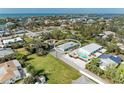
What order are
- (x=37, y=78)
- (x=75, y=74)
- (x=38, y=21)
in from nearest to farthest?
(x=37, y=78) < (x=75, y=74) < (x=38, y=21)

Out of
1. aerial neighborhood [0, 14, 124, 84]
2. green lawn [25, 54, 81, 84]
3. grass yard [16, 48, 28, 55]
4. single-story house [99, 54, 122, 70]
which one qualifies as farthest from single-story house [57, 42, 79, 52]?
grass yard [16, 48, 28, 55]

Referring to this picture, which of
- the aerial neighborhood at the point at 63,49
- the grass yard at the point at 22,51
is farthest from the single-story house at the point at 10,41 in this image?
the grass yard at the point at 22,51

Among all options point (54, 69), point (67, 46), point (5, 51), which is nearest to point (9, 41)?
point (5, 51)

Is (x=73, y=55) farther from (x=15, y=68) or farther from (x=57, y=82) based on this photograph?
(x=15, y=68)

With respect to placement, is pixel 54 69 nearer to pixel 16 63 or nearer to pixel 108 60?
pixel 16 63

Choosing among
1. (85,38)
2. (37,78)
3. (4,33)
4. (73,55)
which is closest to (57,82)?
(37,78)

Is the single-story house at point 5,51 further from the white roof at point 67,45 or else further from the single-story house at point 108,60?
the single-story house at point 108,60
